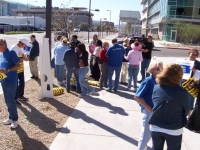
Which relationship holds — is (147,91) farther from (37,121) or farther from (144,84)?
(37,121)

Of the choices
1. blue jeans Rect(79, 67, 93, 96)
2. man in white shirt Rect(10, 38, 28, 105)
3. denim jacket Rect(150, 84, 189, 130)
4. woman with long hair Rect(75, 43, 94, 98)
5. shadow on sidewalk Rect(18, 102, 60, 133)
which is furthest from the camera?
blue jeans Rect(79, 67, 93, 96)

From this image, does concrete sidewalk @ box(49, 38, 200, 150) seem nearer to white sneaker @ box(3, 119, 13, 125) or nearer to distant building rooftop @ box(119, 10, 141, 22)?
white sneaker @ box(3, 119, 13, 125)

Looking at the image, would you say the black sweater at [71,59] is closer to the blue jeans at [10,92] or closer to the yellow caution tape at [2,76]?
the blue jeans at [10,92]

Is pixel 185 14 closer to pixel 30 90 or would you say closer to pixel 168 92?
pixel 30 90

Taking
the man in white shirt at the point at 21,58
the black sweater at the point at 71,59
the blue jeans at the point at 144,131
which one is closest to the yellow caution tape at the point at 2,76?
the man in white shirt at the point at 21,58

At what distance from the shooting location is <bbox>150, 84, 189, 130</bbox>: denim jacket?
2.82 metres

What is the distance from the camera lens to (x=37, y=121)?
5465 mm

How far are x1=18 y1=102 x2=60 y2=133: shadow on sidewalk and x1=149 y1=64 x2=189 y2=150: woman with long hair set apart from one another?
9.03 ft

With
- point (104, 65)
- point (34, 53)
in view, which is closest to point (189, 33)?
point (104, 65)

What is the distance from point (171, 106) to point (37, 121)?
3.52 metres

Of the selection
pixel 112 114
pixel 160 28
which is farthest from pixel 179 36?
pixel 112 114

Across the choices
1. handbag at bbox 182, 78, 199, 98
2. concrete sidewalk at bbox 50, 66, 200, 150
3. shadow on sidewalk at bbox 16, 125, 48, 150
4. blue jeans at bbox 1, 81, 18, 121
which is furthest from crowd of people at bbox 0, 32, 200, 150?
concrete sidewalk at bbox 50, 66, 200, 150

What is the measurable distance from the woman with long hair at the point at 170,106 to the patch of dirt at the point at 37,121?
7.60 feet

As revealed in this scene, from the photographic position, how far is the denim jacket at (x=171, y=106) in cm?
282
